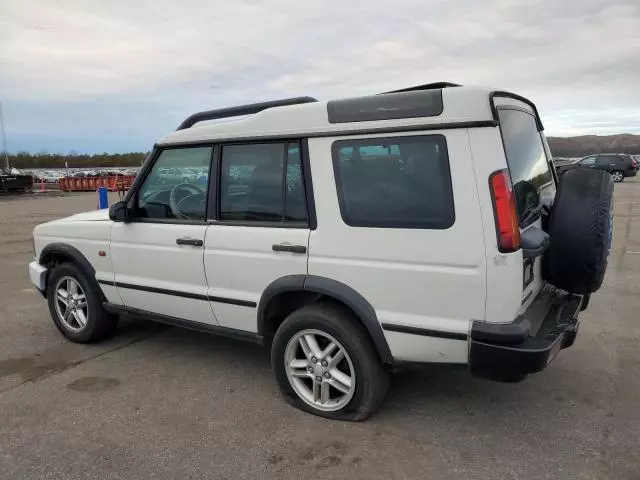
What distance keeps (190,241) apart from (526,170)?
2263mm

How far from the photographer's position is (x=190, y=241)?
3.77 meters

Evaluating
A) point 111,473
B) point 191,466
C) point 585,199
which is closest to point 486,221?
point 585,199

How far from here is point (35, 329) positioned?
5273 mm

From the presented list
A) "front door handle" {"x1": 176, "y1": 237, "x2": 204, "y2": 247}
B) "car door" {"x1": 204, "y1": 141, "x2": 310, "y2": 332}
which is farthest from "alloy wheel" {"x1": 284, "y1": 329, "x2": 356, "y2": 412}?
"front door handle" {"x1": 176, "y1": 237, "x2": 204, "y2": 247}

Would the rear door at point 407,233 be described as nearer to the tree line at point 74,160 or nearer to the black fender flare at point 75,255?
the black fender flare at point 75,255

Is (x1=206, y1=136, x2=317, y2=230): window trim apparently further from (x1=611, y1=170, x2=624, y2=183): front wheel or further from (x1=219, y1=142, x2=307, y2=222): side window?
(x1=611, y1=170, x2=624, y2=183): front wheel

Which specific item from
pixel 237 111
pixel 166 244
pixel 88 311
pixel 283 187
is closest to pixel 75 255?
pixel 88 311

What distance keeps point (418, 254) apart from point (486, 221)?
39 centimetres

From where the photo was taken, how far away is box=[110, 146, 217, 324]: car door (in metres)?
3.81

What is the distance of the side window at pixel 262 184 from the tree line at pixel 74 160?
7476cm

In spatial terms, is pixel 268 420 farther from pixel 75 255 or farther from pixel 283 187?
pixel 75 255

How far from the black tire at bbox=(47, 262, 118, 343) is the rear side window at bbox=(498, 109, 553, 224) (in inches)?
135

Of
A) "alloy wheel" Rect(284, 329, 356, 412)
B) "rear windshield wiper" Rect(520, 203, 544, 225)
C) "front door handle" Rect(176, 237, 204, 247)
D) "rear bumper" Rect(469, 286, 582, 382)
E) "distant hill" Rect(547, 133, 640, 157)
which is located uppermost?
"distant hill" Rect(547, 133, 640, 157)

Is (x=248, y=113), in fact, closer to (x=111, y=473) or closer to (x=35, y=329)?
(x=111, y=473)
